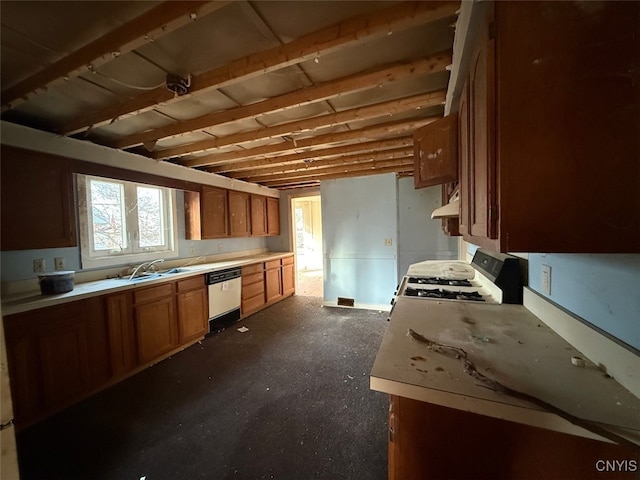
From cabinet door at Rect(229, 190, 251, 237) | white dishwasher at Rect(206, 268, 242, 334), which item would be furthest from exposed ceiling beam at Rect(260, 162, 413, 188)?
white dishwasher at Rect(206, 268, 242, 334)

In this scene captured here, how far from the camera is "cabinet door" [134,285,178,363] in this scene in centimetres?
233

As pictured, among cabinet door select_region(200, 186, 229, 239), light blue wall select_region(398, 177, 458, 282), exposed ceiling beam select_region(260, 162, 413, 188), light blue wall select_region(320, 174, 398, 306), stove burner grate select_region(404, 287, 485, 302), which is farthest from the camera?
light blue wall select_region(398, 177, 458, 282)

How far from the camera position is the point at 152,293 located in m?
2.43

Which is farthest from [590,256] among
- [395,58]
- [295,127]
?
[295,127]

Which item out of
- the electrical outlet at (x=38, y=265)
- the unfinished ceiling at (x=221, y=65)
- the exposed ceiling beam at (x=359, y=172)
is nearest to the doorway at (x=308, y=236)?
the exposed ceiling beam at (x=359, y=172)

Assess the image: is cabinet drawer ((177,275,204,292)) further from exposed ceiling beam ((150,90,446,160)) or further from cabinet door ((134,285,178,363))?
exposed ceiling beam ((150,90,446,160))

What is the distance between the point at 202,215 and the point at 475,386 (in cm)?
352

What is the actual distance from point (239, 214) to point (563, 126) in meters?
4.00

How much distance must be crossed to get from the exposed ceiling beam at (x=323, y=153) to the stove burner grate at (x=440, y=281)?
1492mm

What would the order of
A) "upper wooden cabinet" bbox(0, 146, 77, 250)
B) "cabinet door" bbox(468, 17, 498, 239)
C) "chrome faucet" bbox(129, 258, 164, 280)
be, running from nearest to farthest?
"cabinet door" bbox(468, 17, 498, 239), "upper wooden cabinet" bbox(0, 146, 77, 250), "chrome faucet" bbox(129, 258, 164, 280)

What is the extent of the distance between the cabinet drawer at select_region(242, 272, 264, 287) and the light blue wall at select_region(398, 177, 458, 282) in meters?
2.41

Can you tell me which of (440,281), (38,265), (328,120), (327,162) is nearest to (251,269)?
(327,162)

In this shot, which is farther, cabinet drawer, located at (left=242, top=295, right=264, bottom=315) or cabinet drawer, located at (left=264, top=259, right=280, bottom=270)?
cabinet drawer, located at (left=264, top=259, right=280, bottom=270)

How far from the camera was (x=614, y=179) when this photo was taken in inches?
23.4
